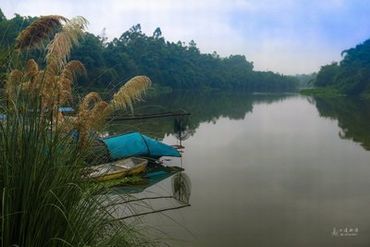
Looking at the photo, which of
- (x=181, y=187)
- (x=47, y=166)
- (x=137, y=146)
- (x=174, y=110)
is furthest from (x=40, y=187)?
(x=174, y=110)

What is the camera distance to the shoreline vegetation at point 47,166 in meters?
1.50

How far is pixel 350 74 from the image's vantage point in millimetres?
56844

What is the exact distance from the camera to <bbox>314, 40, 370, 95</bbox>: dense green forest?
54.5 metres

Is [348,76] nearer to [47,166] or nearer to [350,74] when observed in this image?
[350,74]

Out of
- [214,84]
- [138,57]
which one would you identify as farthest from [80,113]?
[214,84]

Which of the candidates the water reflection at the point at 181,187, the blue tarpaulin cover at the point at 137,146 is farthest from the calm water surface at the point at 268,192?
the blue tarpaulin cover at the point at 137,146

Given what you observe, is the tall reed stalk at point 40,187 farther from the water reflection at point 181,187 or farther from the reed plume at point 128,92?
the water reflection at point 181,187

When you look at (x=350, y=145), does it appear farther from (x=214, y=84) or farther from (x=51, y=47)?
(x=214, y=84)

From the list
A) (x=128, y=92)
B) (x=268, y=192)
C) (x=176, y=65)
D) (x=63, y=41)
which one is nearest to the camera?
(x=63, y=41)

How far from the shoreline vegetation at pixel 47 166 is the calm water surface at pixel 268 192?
589 millimetres

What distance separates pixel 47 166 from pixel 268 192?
6.64 m

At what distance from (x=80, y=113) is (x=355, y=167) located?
933 centimetres

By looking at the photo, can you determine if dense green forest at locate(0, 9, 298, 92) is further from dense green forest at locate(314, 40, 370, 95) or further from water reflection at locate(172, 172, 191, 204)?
water reflection at locate(172, 172, 191, 204)

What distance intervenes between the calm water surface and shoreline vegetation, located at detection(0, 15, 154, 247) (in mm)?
589
